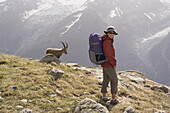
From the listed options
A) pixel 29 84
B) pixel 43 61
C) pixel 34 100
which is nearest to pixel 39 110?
pixel 34 100

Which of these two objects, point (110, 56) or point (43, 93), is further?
point (43, 93)

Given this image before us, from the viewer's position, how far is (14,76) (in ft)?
34.1

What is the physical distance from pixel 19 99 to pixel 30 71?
393cm

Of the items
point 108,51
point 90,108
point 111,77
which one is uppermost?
point 108,51

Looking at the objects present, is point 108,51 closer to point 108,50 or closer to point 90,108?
point 108,50

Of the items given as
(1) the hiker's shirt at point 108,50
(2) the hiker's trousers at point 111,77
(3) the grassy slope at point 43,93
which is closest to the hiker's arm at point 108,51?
(1) the hiker's shirt at point 108,50

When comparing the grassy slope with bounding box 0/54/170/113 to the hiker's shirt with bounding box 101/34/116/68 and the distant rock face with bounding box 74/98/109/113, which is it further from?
the hiker's shirt with bounding box 101/34/116/68

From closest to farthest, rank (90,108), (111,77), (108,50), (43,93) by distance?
(90,108), (108,50), (43,93), (111,77)

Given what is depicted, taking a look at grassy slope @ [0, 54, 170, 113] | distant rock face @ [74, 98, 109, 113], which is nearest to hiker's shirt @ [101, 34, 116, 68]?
grassy slope @ [0, 54, 170, 113]

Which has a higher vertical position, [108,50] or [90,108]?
[108,50]

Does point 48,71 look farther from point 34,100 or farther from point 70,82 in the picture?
point 34,100

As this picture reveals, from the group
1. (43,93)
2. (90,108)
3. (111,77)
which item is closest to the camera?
(90,108)

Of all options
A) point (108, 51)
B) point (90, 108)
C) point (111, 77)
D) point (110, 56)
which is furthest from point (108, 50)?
point (90, 108)

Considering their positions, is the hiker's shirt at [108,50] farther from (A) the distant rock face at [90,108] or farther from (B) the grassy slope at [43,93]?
(A) the distant rock face at [90,108]
